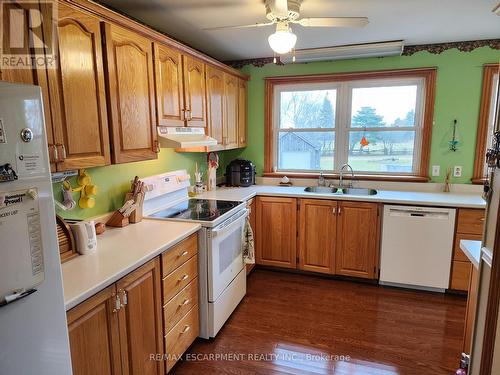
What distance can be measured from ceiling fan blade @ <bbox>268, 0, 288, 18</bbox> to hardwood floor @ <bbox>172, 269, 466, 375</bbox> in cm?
224

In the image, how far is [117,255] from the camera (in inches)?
64.8

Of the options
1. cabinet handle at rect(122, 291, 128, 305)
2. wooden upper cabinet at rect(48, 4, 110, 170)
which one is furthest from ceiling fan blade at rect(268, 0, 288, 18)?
cabinet handle at rect(122, 291, 128, 305)

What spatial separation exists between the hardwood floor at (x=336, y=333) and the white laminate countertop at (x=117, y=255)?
0.89m

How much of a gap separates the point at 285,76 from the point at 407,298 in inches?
104

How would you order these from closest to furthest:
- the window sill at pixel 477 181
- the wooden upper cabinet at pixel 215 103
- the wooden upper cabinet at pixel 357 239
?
the wooden upper cabinet at pixel 215 103 → the wooden upper cabinet at pixel 357 239 → the window sill at pixel 477 181

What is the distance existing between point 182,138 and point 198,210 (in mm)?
581

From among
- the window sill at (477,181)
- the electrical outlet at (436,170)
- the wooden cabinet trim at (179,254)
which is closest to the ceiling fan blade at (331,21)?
the wooden cabinet trim at (179,254)

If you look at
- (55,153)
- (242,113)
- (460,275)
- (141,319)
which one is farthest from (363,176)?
(55,153)

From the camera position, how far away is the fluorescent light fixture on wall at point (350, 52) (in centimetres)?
300

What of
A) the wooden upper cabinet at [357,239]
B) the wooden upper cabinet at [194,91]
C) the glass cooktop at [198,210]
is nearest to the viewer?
the glass cooktop at [198,210]

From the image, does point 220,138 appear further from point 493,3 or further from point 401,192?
point 493,3

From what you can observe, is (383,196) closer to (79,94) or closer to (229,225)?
(229,225)

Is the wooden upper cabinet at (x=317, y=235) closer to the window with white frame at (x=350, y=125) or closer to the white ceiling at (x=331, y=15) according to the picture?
the window with white frame at (x=350, y=125)

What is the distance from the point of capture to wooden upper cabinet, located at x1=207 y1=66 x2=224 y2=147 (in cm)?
293
